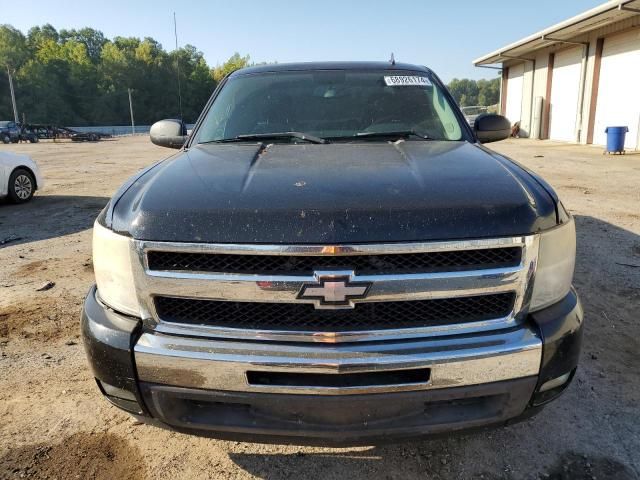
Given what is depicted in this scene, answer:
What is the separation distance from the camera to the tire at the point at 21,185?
378 inches

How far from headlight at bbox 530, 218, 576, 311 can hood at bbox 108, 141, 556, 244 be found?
0.22ft

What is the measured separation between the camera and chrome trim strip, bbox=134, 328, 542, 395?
5.69ft

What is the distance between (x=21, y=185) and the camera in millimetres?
9773

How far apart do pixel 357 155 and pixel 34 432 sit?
2192 millimetres

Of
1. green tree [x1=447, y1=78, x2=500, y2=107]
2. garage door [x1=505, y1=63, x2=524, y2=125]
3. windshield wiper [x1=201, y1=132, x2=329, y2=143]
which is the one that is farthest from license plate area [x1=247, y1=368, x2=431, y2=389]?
green tree [x1=447, y1=78, x2=500, y2=107]

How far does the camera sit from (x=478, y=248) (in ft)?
5.73

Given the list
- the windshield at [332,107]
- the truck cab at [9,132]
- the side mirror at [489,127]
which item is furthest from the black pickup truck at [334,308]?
the truck cab at [9,132]

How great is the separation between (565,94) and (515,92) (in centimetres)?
711

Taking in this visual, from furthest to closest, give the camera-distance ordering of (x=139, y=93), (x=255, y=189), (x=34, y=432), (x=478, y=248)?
(x=139, y=93)
(x=34, y=432)
(x=255, y=189)
(x=478, y=248)

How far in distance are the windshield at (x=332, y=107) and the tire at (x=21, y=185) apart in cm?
797

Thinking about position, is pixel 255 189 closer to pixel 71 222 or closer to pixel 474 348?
pixel 474 348

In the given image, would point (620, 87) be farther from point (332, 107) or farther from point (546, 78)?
point (332, 107)

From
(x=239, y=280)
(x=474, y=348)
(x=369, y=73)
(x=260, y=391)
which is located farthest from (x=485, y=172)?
(x=369, y=73)

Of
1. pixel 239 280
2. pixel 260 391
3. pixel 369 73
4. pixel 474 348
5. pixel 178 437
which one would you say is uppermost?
pixel 369 73
